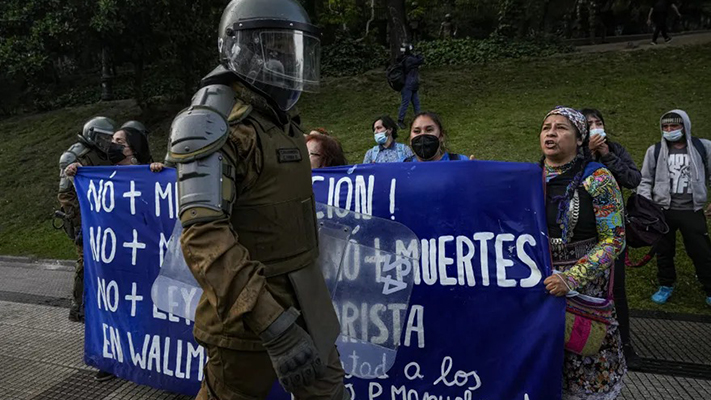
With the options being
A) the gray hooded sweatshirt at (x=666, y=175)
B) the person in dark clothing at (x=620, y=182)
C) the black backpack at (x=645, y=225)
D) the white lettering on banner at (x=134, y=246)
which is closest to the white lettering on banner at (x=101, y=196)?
the white lettering on banner at (x=134, y=246)

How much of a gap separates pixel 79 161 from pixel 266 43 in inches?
138

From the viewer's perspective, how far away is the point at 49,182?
Result: 39.5ft

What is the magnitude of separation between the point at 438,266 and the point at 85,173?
267cm

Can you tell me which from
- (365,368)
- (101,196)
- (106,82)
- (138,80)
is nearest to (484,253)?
(365,368)

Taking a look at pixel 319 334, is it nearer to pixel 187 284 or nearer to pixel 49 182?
pixel 187 284

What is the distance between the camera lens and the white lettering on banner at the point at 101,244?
3.79 meters

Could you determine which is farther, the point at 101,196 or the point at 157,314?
the point at 101,196

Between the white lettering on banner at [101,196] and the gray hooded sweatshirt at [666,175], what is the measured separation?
14.6 ft

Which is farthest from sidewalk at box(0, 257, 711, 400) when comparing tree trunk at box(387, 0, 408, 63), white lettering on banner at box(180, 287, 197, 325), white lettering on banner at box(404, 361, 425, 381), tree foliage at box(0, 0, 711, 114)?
tree trunk at box(387, 0, 408, 63)

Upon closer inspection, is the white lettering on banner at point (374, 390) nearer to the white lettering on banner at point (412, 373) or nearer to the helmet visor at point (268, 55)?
the white lettering on banner at point (412, 373)

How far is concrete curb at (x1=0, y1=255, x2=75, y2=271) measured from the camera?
7.77 m

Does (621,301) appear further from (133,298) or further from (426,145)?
(133,298)

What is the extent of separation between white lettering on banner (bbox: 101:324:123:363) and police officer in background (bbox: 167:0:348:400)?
6.20 feet

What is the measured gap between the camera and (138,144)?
492 cm
